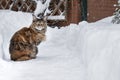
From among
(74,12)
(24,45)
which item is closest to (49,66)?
(24,45)

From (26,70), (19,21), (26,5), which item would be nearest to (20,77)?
(26,70)

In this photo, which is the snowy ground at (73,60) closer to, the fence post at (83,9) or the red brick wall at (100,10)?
the fence post at (83,9)

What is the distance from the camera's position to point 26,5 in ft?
38.1

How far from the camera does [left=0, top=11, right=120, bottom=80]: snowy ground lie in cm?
370

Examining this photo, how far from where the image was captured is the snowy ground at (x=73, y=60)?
146 inches

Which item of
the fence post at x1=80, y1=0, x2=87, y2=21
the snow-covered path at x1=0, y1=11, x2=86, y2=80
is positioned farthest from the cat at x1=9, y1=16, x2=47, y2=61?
the fence post at x1=80, y1=0, x2=87, y2=21

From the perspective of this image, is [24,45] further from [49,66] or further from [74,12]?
[74,12]

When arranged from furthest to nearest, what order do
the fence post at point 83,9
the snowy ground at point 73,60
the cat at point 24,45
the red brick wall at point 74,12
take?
the red brick wall at point 74,12 < the fence post at point 83,9 < the cat at point 24,45 < the snowy ground at point 73,60

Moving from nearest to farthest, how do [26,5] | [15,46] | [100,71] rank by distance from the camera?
1. [100,71]
2. [15,46]
3. [26,5]

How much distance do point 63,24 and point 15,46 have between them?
16.0 ft

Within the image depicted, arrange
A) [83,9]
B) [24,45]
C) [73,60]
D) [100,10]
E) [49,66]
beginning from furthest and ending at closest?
[100,10]
[83,9]
[24,45]
[73,60]
[49,66]

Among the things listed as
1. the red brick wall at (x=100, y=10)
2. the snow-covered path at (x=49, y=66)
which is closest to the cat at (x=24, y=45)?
the snow-covered path at (x=49, y=66)

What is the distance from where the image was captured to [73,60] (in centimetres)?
599

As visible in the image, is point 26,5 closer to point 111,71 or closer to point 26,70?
point 26,70
